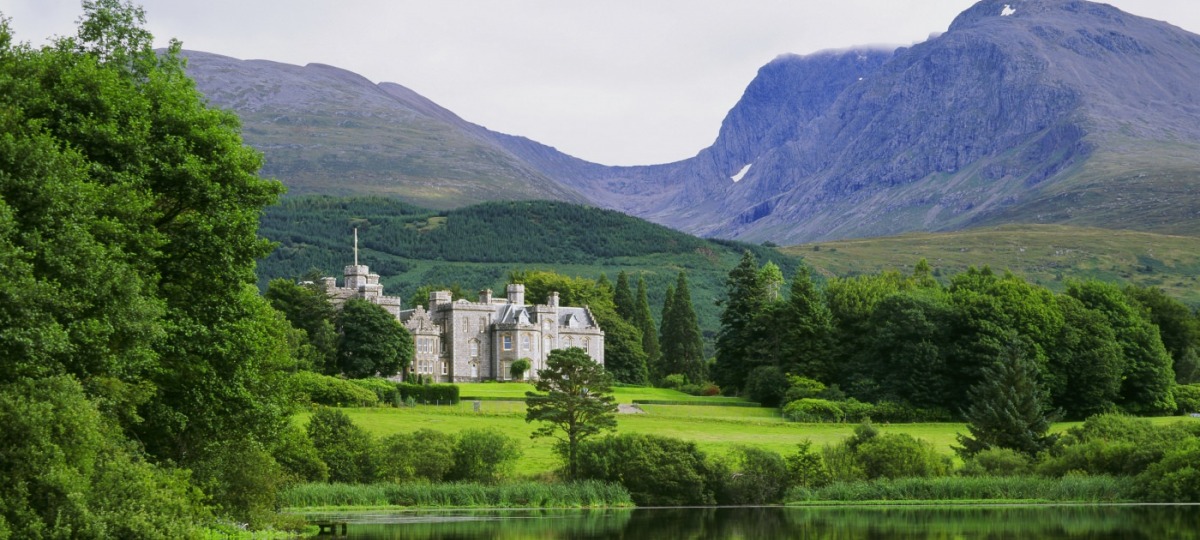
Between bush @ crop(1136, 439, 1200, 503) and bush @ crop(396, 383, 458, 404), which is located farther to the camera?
bush @ crop(396, 383, 458, 404)

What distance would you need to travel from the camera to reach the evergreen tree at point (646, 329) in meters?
122

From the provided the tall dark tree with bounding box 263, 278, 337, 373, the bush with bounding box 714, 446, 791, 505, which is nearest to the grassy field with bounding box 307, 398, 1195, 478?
the bush with bounding box 714, 446, 791, 505

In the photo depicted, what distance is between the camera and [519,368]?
103312 millimetres

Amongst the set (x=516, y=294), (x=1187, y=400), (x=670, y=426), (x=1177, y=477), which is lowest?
(x=670, y=426)

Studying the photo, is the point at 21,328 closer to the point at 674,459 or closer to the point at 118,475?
the point at 118,475

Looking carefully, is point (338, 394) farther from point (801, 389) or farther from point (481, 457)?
point (801, 389)

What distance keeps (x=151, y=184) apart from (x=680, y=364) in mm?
89416

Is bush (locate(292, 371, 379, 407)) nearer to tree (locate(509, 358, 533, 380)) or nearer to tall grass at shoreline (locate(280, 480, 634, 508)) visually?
tall grass at shoreline (locate(280, 480, 634, 508))

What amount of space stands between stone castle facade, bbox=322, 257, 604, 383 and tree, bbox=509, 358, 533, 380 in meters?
0.97

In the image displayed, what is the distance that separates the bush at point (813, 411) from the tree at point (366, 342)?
1071 inches

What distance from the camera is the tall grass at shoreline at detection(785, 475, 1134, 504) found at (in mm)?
47156

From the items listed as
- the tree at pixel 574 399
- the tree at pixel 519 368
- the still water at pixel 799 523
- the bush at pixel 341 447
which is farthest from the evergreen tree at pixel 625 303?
the still water at pixel 799 523

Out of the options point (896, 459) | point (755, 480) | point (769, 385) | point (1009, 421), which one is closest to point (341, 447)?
point (755, 480)

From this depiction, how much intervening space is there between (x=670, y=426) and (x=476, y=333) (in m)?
41.5
